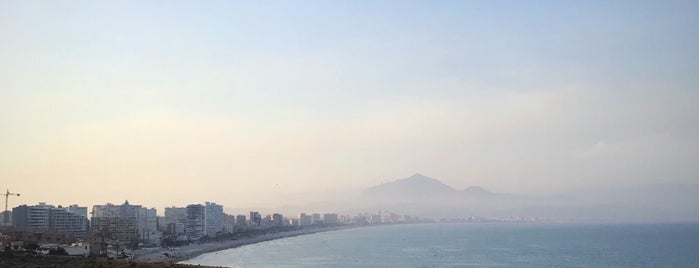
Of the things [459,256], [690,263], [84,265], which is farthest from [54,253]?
[690,263]

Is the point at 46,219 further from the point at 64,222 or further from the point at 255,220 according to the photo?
the point at 255,220

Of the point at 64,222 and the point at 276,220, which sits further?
the point at 276,220

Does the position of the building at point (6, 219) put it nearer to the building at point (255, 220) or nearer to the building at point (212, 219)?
the building at point (212, 219)

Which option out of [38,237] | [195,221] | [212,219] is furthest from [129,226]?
[212,219]

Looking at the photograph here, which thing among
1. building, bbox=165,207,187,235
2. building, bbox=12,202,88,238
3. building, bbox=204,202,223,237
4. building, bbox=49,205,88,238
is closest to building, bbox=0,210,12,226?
building, bbox=12,202,88,238

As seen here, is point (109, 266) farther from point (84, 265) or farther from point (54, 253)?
point (54, 253)

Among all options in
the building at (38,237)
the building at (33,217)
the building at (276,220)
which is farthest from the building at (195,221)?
the building at (276,220)
